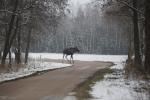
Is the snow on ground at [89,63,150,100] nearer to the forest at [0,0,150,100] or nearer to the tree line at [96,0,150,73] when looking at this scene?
the forest at [0,0,150,100]

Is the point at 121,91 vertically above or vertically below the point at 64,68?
below

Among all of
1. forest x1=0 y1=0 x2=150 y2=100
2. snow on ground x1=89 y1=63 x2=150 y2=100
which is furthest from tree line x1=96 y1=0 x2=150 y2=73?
snow on ground x1=89 y1=63 x2=150 y2=100

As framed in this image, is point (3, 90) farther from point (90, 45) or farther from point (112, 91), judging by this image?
point (90, 45)

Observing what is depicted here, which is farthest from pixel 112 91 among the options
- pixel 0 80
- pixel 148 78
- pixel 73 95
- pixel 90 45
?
pixel 90 45

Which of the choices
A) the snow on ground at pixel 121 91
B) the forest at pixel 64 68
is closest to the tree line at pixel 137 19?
the forest at pixel 64 68

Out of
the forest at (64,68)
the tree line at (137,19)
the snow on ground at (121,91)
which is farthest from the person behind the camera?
the tree line at (137,19)

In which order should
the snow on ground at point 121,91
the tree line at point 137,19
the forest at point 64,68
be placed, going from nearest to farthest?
the snow on ground at point 121,91
the forest at point 64,68
the tree line at point 137,19

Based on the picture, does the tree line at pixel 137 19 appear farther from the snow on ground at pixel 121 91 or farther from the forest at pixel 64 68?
the snow on ground at pixel 121 91

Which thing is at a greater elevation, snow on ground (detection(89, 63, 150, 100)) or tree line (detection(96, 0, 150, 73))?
tree line (detection(96, 0, 150, 73))

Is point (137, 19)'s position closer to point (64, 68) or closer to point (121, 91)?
point (64, 68)

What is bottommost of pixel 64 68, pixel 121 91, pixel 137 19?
pixel 121 91

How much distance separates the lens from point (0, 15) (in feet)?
90.6

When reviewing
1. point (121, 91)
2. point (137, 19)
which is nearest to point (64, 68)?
point (137, 19)

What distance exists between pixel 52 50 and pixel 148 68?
92.1 meters
